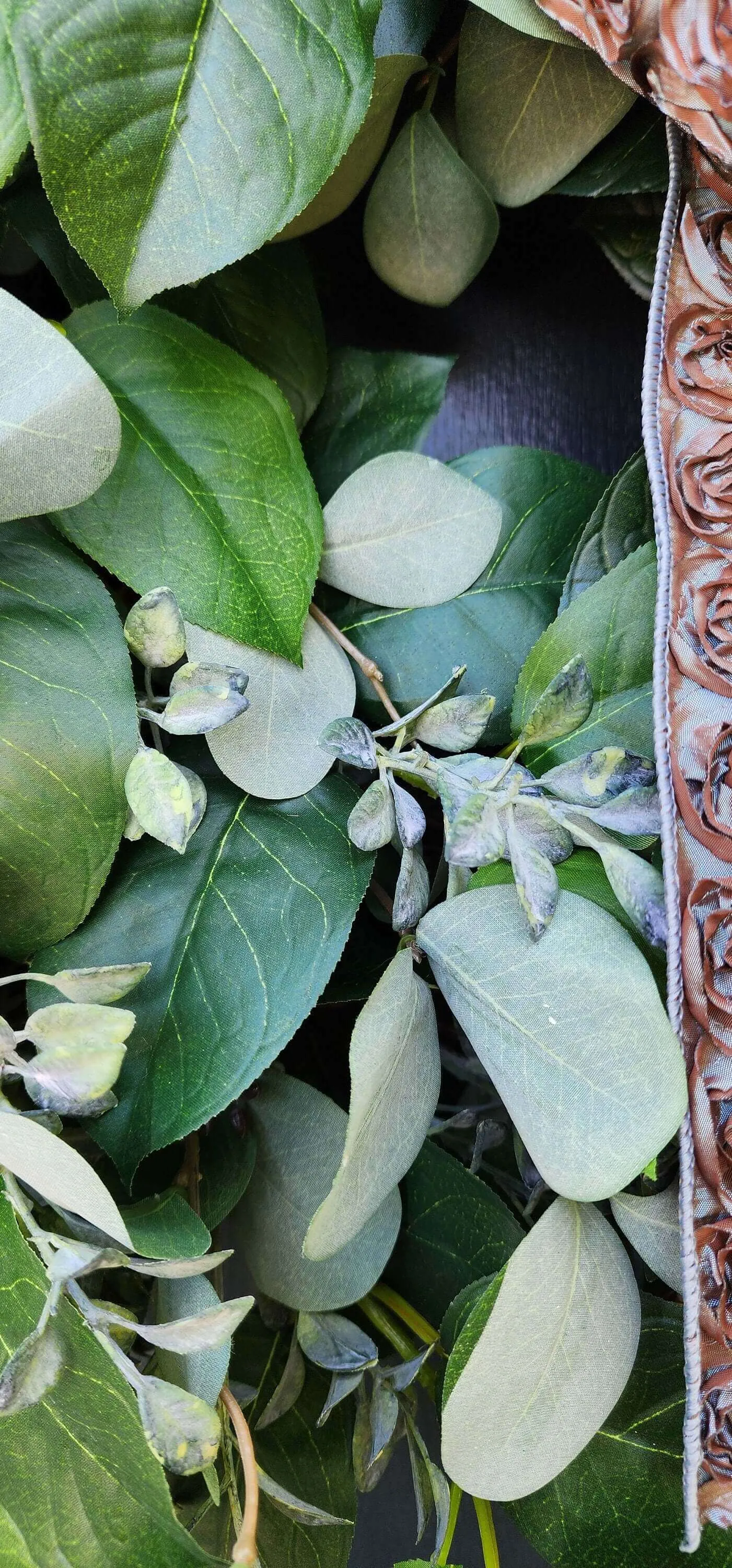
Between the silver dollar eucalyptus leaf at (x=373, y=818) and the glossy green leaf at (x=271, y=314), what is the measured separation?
0.65 ft

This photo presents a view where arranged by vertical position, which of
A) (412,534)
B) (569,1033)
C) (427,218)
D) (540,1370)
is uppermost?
(427,218)

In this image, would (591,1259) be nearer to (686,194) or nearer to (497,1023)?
(497,1023)

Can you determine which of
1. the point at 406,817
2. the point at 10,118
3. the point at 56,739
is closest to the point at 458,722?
the point at 406,817

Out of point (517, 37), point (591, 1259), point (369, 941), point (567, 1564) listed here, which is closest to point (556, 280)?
point (517, 37)

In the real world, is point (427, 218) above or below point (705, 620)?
above

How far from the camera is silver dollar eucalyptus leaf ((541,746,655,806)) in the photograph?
375mm

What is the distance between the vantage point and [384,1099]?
37cm

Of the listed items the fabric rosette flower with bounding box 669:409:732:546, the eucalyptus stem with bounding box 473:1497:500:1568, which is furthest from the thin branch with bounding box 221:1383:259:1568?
the fabric rosette flower with bounding box 669:409:732:546

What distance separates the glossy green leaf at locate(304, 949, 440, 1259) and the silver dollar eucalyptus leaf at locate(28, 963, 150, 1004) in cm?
8

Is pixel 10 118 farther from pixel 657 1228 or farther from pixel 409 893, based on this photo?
pixel 657 1228

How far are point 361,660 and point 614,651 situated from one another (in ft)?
0.33

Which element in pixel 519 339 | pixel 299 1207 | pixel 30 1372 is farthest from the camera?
pixel 519 339

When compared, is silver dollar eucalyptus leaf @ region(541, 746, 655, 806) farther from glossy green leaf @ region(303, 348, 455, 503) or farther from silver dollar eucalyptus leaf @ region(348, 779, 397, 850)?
glossy green leaf @ region(303, 348, 455, 503)

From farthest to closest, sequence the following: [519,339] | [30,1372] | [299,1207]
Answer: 1. [519,339]
2. [299,1207]
3. [30,1372]
